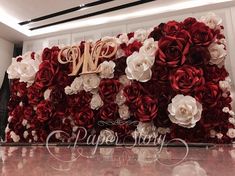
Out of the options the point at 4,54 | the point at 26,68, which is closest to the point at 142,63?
the point at 26,68

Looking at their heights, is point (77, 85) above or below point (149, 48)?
below

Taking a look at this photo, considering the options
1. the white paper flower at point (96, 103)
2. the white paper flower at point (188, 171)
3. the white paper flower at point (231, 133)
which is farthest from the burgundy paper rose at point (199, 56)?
the white paper flower at point (188, 171)

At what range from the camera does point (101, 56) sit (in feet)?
2.98

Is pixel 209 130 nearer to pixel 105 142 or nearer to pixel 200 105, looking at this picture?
pixel 200 105

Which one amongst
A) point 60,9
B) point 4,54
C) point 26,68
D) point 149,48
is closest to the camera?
point 149,48

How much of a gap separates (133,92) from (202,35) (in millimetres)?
275

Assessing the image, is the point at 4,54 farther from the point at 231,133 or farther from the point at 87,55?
the point at 231,133

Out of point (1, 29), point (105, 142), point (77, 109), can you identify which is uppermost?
point (1, 29)

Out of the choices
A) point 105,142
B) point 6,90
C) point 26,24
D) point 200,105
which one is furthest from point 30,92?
point 26,24

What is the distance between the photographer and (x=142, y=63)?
0.77 m

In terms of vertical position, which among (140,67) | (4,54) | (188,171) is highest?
(4,54)

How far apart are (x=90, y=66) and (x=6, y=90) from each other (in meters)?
1.77

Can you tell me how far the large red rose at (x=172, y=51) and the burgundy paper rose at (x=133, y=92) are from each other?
0.10 metres

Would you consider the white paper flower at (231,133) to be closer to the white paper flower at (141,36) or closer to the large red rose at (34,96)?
the white paper flower at (141,36)
